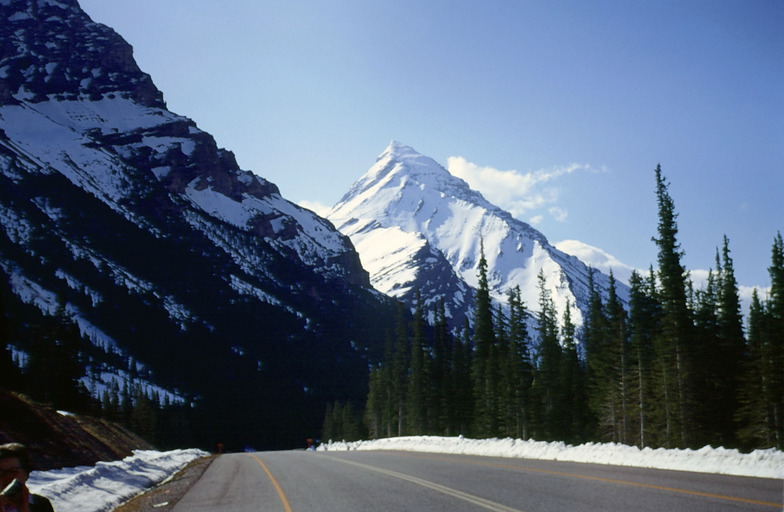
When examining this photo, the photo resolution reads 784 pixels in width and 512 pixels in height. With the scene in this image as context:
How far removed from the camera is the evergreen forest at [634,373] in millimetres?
44906

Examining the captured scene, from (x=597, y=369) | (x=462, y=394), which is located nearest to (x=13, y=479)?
(x=597, y=369)

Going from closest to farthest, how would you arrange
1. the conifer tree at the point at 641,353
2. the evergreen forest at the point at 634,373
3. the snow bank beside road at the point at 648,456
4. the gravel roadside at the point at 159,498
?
1. the snow bank beside road at the point at 648,456
2. the gravel roadside at the point at 159,498
3. the evergreen forest at the point at 634,373
4. the conifer tree at the point at 641,353

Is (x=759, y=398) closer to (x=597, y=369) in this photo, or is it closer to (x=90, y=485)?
(x=597, y=369)

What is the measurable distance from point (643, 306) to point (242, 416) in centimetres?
16175

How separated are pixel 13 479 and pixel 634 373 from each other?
55.2 metres

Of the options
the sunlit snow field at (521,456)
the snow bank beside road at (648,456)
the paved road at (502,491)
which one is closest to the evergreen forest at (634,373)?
the snow bank beside road at (648,456)

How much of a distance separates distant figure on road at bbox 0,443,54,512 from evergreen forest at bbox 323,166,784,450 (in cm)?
4650

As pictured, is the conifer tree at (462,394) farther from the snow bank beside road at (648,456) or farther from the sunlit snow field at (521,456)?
the sunlit snow field at (521,456)

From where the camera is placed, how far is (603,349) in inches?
2346

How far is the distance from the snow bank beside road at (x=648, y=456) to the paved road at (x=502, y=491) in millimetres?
870

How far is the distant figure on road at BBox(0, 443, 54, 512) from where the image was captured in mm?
4234

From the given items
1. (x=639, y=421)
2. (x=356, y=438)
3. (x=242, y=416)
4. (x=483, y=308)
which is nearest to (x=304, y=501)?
(x=639, y=421)

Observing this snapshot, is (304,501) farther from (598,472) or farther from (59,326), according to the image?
(59,326)

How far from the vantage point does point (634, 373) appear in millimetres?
53469
